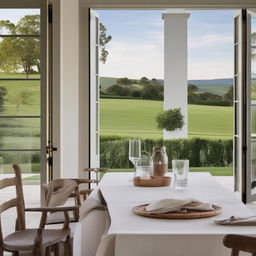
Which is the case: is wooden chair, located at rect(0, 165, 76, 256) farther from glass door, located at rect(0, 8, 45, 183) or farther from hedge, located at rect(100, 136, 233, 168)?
hedge, located at rect(100, 136, 233, 168)

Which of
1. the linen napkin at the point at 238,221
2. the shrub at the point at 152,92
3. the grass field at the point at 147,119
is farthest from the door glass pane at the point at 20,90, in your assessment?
the shrub at the point at 152,92

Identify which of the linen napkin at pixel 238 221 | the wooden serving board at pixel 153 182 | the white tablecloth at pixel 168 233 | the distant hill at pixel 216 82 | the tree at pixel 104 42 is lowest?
the white tablecloth at pixel 168 233

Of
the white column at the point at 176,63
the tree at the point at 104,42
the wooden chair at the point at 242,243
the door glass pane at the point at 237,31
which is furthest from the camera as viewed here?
the tree at the point at 104,42

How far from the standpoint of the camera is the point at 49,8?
5.86m

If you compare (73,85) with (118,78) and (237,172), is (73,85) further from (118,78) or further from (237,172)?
(118,78)

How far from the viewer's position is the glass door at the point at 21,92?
233 inches

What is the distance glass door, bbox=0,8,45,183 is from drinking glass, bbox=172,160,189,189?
2.85 metres

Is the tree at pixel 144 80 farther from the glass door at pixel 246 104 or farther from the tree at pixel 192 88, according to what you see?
the glass door at pixel 246 104

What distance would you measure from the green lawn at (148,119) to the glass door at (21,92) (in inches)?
501

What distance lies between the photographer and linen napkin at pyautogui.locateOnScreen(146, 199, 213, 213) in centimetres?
241

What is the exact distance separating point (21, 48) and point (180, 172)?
3517 millimetres

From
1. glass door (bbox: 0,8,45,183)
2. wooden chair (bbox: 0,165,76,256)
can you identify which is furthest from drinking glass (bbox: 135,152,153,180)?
glass door (bbox: 0,8,45,183)

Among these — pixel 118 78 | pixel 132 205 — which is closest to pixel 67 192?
pixel 132 205

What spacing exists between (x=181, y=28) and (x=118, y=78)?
222 inches
